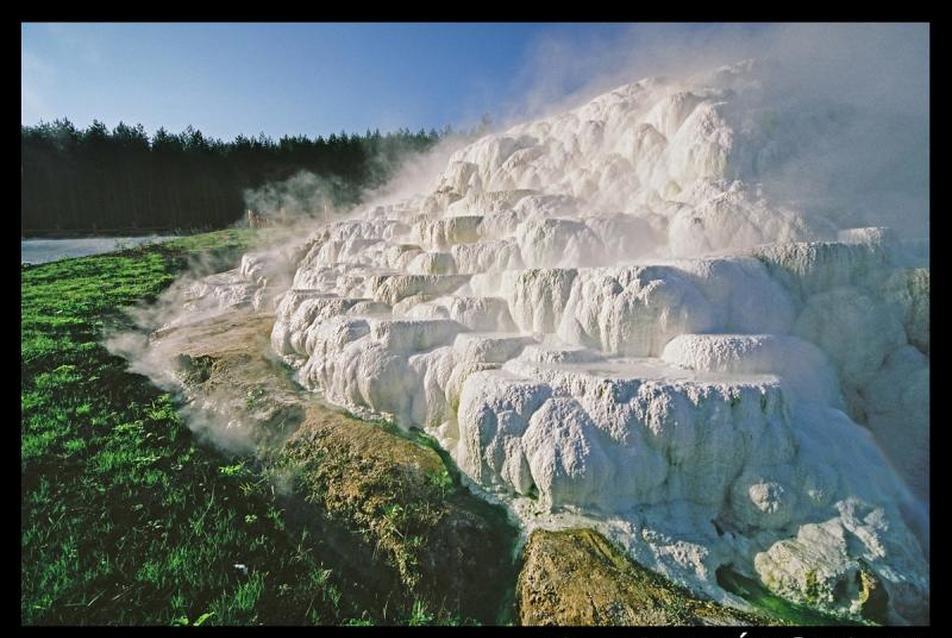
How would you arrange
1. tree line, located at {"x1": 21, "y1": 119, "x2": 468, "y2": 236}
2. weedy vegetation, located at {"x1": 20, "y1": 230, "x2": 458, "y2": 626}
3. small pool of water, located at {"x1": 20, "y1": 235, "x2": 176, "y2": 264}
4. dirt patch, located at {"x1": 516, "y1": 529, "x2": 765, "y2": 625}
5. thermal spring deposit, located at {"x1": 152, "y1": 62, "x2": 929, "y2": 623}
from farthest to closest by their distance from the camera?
tree line, located at {"x1": 21, "y1": 119, "x2": 468, "y2": 236} < small pool of water, located at {"x1": 20, "y1": 235, "x2": 176, "y2": 264} < weedy vegetation, located at {"x1": 20, "y1": 230, "x2": 458, "y2": 626} < thermal spring deposit, located at {"x1": 152, "y1": 62, "x2": 929, "y2": 623} < dirt patch, located at {"x1": 516, "y1": 529, "x2": 765, "y2": 625}

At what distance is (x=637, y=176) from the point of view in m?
7.96

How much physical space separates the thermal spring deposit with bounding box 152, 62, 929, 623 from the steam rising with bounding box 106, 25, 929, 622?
24 millimetres

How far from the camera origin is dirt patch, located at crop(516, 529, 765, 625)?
3293 millimetres

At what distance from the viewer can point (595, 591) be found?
341 cm

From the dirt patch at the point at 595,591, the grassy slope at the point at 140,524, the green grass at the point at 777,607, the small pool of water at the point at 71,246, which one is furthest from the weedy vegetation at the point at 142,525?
the small pool of water at the point at 71,246

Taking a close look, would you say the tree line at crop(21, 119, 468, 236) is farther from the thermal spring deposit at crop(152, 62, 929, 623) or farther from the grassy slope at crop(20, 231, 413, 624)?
the thermal spring deposit at crop(152, 62, 929, 623)

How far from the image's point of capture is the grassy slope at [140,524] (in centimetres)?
387

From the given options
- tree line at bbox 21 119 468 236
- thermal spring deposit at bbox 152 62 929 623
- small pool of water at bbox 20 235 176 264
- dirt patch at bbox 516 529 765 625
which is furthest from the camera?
tree line at bbox 21 119 468 236

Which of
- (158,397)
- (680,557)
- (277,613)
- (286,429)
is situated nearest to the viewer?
(680,557)

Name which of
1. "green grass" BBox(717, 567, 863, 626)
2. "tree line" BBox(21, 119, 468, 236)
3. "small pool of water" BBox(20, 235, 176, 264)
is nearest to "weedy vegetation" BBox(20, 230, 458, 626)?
"green grass" BBox(717, 567, 863, 626)

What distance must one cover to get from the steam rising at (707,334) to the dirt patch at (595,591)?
0.16 m

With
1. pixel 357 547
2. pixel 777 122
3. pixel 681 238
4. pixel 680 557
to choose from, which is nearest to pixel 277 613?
pixel 357 547

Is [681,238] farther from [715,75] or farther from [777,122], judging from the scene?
[715,75]
